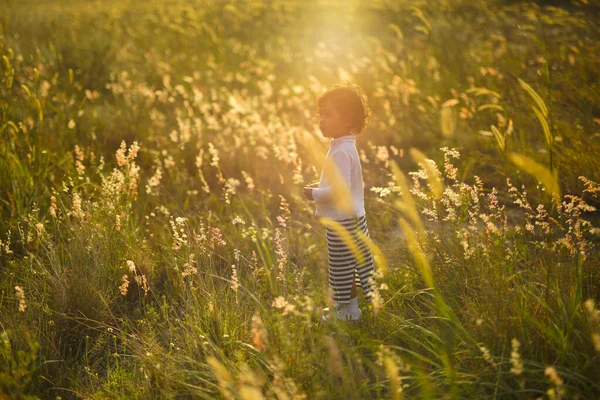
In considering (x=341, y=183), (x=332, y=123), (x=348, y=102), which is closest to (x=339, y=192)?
(x=341, y=183)

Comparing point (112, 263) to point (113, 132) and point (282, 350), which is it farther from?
point (113, 132)

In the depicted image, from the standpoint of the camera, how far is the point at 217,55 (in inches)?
403

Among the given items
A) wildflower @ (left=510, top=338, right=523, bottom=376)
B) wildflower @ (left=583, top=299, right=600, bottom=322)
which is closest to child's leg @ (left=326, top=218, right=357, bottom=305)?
wildflower @ (left=583, top=299, right=600, bottom=322)

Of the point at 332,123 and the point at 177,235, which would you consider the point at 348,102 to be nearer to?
the point at 332,123

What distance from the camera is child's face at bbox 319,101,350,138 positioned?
318 centimetres

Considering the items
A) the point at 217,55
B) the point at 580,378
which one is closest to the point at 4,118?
the point at 580,378

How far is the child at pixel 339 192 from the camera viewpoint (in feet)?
10.3

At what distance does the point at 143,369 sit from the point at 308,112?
4.46 meters

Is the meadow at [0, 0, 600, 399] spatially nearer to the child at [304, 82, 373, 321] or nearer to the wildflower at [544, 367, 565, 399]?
the wildflower at [544, 367, 565, 399]

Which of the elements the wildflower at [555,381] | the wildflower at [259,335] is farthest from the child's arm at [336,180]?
the wildflower at [555,381]

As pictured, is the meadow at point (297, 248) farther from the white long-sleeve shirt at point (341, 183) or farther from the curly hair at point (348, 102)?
the curly hair at point (348, 102)

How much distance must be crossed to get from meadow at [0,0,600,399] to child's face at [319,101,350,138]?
1.30 ft

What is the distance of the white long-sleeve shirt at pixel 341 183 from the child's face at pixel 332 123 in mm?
35

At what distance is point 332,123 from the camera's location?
125 inches
